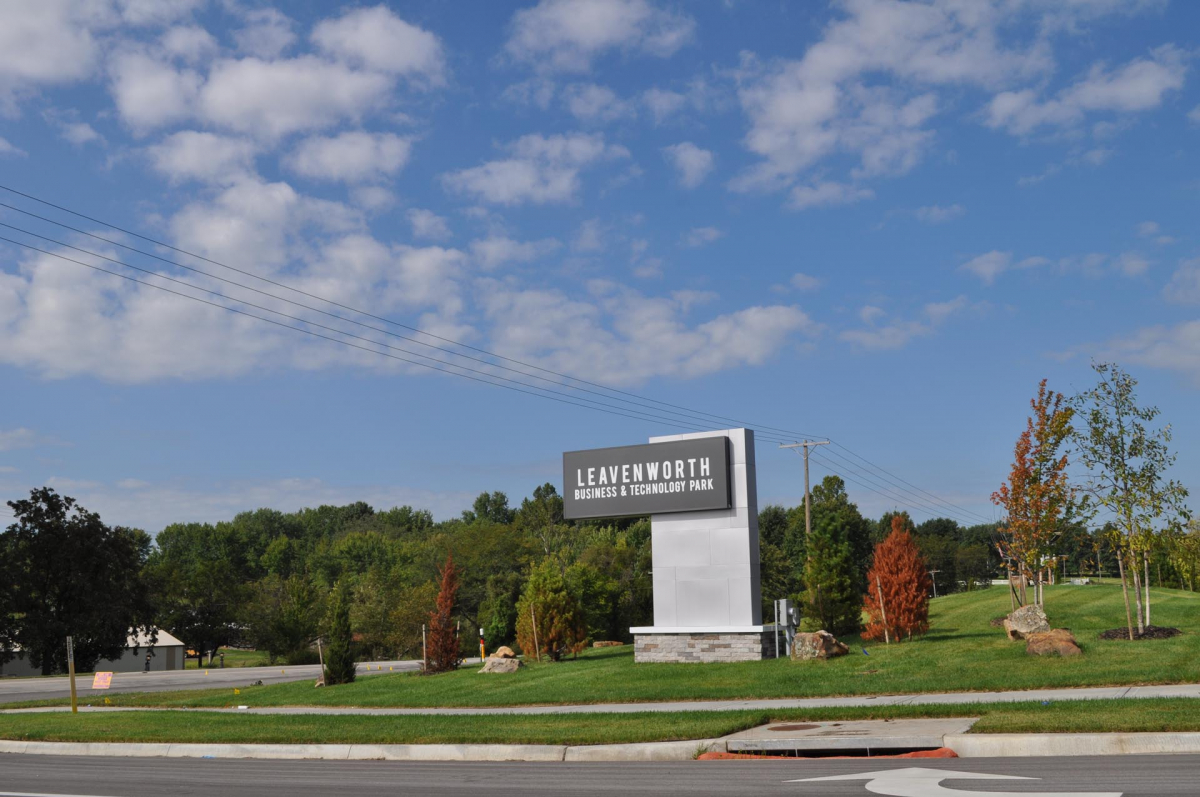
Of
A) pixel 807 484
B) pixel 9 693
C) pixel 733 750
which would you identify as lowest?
pixel 9 693

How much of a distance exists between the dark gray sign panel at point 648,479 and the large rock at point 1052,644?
9202mm

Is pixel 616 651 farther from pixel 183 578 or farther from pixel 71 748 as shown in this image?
pixel 183 578

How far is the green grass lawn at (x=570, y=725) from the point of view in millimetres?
12508

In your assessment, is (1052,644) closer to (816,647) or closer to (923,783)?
(816,647)

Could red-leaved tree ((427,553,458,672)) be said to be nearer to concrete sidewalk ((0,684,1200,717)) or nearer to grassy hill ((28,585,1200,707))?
grassy hill ((28,585,1200,707))

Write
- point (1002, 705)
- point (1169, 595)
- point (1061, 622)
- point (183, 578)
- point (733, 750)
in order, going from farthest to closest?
point (183, 578) → point (1169, 595) → point (1061, 622) → point (1002, 705) → point (733, 750)

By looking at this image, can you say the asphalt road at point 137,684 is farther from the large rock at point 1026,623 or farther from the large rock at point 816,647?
the large rock at point 1026,623

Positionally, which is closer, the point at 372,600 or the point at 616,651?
the point at 616,651

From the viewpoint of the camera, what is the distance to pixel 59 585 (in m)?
56.1

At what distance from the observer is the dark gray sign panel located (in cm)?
2906

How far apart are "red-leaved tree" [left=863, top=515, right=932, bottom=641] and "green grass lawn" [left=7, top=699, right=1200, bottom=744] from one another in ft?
42.5

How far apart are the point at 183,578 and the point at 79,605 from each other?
3056 centimetres

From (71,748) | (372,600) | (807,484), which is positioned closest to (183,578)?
(372,600)

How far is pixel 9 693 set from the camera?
39.0 meters
